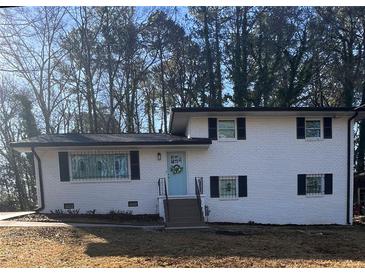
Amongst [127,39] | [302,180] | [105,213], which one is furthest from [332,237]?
[127,39]

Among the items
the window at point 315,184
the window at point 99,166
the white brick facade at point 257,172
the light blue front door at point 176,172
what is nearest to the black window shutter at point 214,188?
the white brick facade at point 257,172

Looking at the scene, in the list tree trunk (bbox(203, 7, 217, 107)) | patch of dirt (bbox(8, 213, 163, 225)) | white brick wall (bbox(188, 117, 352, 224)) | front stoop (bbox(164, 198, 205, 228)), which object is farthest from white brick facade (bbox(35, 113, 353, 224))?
tree trunk (bbox(203, 7, 217, 107))

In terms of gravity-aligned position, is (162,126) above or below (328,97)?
below

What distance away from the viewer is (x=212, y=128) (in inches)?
561

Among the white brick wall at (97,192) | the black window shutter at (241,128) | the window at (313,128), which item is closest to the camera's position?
the white brick wall at (97,192)

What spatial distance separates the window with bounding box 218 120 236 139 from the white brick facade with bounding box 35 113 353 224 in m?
0.30

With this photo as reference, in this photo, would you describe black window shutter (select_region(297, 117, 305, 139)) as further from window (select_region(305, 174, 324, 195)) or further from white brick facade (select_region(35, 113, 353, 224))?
window (select_region(305, 174, 324, 195))

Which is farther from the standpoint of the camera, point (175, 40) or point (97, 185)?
point (175, 40)

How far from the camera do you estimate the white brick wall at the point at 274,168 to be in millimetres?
14180

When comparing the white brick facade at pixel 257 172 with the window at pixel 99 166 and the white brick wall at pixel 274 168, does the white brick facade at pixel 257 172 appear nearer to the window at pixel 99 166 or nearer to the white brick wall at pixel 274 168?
the white brick wall at pixel 274 168

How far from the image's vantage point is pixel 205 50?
26.8 m

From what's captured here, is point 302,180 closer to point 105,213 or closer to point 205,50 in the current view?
point 105,213

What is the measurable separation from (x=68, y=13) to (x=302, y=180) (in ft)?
68.1

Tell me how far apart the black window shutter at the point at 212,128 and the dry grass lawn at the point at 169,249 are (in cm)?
479
